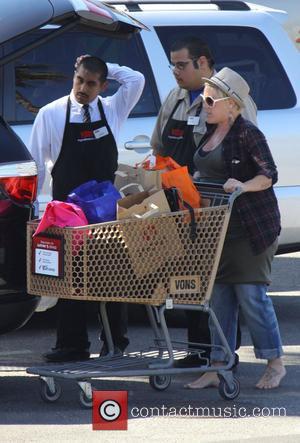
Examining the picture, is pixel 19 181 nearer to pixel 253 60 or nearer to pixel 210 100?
pixel 210 100

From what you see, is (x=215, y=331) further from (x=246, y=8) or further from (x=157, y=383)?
(x=246, y=8)

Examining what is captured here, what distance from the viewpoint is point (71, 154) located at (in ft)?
24.0

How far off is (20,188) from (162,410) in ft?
4.31

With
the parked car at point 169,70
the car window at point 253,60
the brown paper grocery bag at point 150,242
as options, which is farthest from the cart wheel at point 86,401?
the car window at point 253,60

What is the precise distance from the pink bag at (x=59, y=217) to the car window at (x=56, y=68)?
82.5 inches

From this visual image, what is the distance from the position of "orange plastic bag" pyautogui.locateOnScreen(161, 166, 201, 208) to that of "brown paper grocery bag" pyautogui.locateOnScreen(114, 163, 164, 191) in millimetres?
67

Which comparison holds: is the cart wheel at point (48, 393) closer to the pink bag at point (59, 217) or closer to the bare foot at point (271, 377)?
the pink bag at point (59, 217)

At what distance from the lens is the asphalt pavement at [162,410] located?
604cm

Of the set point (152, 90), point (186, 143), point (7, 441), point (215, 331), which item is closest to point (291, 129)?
point (152, 90)

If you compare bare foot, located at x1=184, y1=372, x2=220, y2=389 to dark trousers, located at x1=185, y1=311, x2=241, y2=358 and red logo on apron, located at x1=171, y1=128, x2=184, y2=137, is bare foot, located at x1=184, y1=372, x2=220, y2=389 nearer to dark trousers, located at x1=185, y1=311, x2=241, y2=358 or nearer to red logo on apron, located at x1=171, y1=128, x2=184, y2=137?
dark trousers, located at x1=185, y1=311, x2=241, y2=358

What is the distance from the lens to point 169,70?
8.62 meters

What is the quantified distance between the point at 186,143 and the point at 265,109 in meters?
1.62

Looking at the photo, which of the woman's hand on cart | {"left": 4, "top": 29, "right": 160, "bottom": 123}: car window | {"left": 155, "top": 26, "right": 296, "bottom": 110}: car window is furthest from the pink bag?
{"left": 155, "top": 26, "right": 296, "bottom": 110}: car window

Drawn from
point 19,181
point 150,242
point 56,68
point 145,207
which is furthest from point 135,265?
point 56,68
